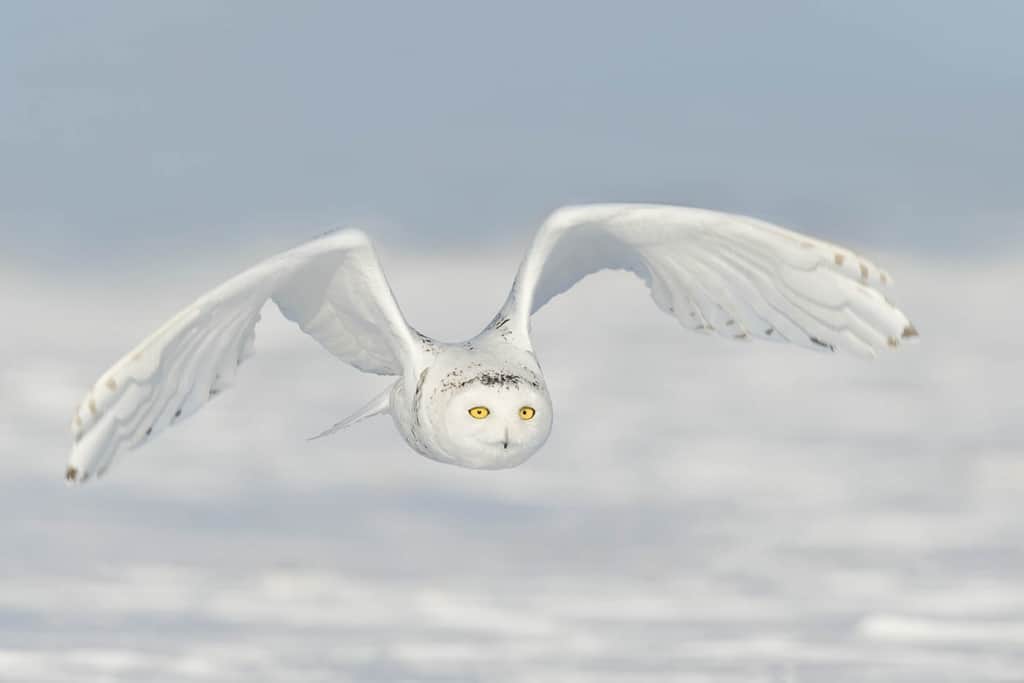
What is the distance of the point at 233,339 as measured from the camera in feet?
38.4

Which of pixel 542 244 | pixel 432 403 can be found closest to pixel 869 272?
pixel 542 244

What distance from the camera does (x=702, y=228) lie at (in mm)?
12250

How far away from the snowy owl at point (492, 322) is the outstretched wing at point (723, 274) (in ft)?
0.04

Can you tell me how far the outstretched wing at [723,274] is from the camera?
11805mm

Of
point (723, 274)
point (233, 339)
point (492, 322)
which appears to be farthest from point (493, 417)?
point (723, 274)

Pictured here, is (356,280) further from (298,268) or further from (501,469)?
(501,469)

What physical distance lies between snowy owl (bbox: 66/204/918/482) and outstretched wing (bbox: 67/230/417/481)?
0.01 m

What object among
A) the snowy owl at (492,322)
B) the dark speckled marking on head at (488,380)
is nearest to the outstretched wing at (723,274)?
the snowy owl at (492,322)

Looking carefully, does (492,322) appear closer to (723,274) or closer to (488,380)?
(488,380)

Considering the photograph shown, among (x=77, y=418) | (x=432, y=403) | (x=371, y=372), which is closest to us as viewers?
(x=77, y=418)

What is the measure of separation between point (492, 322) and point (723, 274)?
1.94 meters

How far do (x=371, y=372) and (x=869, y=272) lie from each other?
415 cm

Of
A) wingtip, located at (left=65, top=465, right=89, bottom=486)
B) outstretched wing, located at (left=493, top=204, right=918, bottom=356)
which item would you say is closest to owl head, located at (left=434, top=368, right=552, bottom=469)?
outstretched wing, located at (left=493, top=204, right=918, bottom=356)

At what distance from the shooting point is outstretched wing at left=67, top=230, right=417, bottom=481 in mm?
10672
